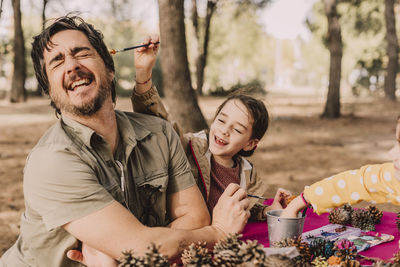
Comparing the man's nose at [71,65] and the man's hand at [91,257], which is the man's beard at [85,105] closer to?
the man's nose at [71,65]

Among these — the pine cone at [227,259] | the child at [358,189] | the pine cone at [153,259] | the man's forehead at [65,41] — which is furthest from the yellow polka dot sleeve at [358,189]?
the man's forehead at [65,41]

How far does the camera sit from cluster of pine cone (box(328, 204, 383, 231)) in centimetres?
255

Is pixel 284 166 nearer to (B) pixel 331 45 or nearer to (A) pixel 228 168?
(A) pixel 228 168

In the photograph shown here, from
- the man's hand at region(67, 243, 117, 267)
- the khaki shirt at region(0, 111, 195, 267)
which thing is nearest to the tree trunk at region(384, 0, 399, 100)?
the khaki shirt at region(0, 111, 195, 267)

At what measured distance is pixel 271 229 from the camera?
6.99 ft

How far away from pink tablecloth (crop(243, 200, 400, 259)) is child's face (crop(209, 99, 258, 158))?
57 centimetres

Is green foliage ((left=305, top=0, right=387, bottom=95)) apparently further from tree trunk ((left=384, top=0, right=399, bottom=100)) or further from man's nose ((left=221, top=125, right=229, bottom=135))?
man's nose ((left=221, top=125, right=229, bottom=135))

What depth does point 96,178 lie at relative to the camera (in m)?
1.89

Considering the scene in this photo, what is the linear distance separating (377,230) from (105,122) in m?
1.84

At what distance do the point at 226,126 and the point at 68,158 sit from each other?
4.59 ft

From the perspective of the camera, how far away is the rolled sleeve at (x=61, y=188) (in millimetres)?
1759

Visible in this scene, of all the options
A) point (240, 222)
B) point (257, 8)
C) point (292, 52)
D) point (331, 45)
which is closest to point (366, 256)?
point (240, 222)

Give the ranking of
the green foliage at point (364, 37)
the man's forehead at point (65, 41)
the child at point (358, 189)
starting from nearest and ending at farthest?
the child at point (358, 189) < the man's forehead at point (65, 41) < the green foliage at point (364, 37)

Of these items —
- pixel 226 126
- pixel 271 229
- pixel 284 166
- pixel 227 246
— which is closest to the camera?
pixel 227 246
